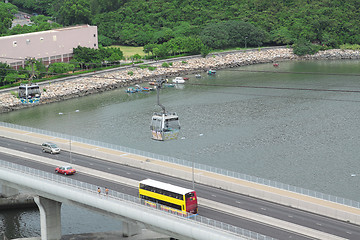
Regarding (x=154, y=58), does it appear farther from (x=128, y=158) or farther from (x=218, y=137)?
(x=128, y=158)

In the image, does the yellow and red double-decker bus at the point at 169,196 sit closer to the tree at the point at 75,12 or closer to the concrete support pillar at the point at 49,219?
the concrete support pillar at the point at 49,219

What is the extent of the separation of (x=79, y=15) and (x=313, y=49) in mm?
54340

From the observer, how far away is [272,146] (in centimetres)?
7994

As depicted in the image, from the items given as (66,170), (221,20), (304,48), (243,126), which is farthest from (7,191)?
(221,20)

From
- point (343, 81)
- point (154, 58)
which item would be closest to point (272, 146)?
point (343, 81)

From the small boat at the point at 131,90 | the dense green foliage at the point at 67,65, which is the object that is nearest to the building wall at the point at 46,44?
the dense green foliage at the point at 67,65

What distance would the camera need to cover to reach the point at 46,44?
129125 mm

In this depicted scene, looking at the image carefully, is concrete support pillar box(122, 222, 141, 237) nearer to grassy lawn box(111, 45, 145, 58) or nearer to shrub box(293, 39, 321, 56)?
grassy lawn box(111, 45, 145, 58)

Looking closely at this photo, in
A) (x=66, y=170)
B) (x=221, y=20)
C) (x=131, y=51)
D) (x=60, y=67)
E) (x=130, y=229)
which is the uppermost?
(x=221, y=20)

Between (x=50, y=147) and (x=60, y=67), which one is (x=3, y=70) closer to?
(x=60, y=67)

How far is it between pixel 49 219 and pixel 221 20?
4506 inches

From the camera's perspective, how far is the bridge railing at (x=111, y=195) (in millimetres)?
47094

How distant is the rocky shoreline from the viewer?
114 metres

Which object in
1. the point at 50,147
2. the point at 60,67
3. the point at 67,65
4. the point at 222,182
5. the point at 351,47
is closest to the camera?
the point at 222,182
